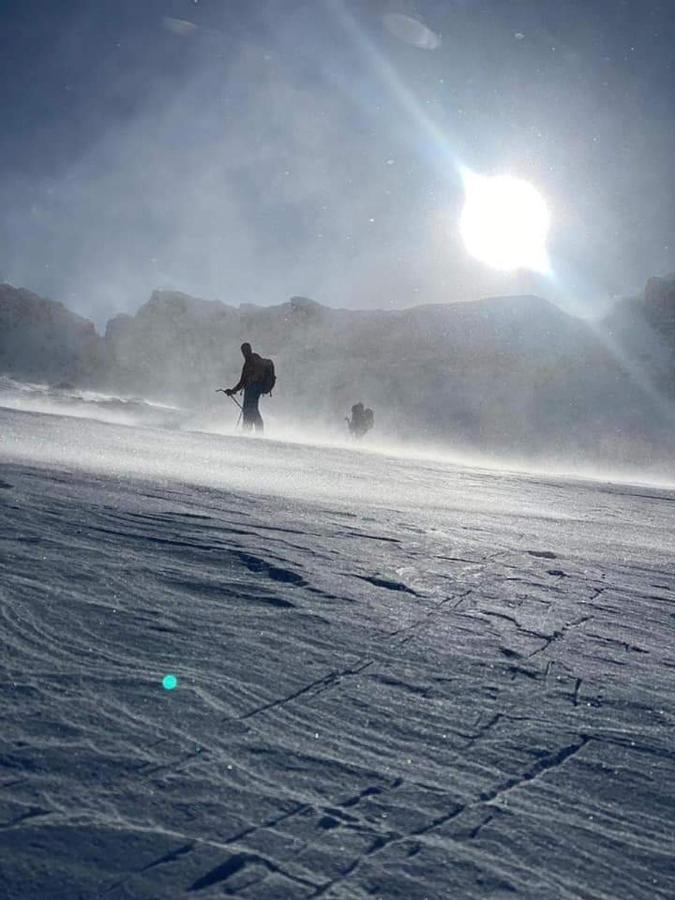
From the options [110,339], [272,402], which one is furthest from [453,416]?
[110,339]

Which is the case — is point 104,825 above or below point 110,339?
below

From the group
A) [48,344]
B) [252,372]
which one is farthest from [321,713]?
[48,344]

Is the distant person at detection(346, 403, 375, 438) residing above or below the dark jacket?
below

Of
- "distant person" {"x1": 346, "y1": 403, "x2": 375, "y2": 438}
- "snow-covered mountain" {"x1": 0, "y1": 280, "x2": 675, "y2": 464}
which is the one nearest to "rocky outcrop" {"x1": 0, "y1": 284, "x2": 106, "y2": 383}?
"snow-covered mountain" {"x1": 0, "y1": 280, "x2": 675, "y2": 464}

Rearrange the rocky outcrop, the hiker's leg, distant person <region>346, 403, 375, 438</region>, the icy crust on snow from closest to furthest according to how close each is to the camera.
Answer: the icy crust on snow, the hiker's leg, distant person <region>346, 403, 375, 438</region>, the rocky outcrop

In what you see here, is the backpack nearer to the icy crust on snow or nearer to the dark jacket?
the dark jacket

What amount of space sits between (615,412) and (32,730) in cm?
3635

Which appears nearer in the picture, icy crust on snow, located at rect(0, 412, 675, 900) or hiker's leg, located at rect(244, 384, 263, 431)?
icy crust on snow, located at rect(0, 412, 675, 900)

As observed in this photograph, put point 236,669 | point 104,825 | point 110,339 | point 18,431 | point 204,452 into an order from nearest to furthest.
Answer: point 104,825, point 236,669, point 18,431, point 204,452, point 110,339

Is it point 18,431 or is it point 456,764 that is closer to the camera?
point 456,764

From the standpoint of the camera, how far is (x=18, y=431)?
6672 mm

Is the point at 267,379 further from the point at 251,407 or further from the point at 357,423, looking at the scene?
the point at 357,423

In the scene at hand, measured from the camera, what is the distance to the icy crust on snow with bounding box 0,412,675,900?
3.14 ft

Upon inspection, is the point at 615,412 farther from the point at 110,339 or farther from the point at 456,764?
the point at 110,339
